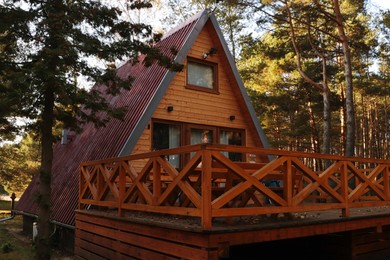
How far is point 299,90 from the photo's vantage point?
21.1 meters

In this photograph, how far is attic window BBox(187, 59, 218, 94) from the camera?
33.5 ft

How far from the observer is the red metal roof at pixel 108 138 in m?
8.91

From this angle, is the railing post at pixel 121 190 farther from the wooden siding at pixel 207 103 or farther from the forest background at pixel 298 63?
the forest background at pixel 298 63

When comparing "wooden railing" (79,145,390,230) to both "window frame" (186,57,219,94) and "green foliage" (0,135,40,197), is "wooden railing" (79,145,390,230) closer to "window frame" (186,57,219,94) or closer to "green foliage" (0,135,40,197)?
"window frame" (186,57,219,94)

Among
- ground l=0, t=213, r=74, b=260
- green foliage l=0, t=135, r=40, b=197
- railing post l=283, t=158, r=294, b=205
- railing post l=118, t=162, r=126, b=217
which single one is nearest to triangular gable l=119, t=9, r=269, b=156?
railing post l=118, t=162, r=126, b=217

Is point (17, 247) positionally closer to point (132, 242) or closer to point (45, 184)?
point (45, 184)

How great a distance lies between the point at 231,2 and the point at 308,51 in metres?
5.89

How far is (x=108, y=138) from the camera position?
9.56m

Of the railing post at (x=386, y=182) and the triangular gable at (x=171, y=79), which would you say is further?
the triangular gable at (x=171, y=79)

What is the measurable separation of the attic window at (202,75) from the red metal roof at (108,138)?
0.80 meters

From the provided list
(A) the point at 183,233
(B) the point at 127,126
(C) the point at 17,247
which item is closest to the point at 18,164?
(C) the point at 17,247

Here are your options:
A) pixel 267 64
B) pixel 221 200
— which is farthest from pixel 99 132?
pixel 267 64

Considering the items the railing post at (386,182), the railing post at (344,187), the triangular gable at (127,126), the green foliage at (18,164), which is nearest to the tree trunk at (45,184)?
the triangular gable at (127,126)

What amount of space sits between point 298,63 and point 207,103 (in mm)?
8341
